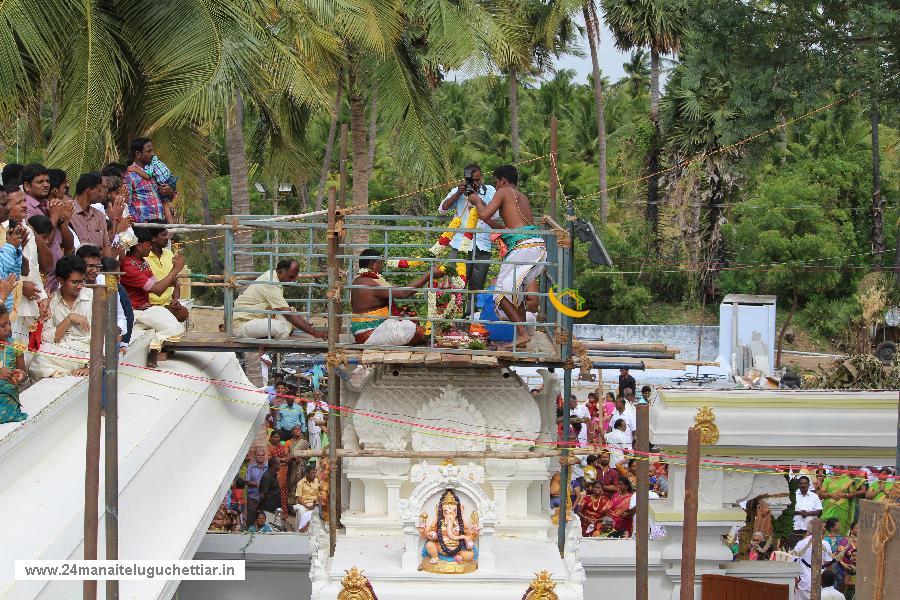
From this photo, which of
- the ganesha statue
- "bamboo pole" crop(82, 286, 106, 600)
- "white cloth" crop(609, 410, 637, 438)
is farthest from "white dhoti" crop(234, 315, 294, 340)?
"white cloth" crop(609, 410, 637, 438)

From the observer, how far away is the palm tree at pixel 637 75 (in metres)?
50.0

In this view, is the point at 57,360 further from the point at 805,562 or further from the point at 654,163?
the point at 654,163

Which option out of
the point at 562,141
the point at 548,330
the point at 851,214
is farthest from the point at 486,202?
the point at 562,141

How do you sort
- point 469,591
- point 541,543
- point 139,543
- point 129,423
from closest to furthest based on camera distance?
point 139,543 < point 129,423 < point 469,591 < point 541,543

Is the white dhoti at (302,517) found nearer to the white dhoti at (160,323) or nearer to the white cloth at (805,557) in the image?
the white dhoti at (160,323)

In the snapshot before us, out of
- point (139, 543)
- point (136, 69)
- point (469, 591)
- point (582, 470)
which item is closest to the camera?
point (139, 543)

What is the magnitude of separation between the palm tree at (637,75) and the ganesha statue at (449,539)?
132 ft

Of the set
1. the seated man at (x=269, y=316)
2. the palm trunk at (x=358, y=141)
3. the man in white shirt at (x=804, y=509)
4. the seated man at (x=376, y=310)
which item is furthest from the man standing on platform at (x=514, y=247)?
the palm trunk at (x=358, y=141)

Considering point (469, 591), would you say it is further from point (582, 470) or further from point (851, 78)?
point (851, 78)

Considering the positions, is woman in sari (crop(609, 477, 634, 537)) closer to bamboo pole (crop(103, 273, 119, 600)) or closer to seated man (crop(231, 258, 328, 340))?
seated man (crop(231, 258, 328, 340))

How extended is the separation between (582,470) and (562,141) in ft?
98.4

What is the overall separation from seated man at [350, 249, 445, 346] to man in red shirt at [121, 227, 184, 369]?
1.78m

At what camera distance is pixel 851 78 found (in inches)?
575

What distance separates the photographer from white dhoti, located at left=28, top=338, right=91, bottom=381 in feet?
34.4
